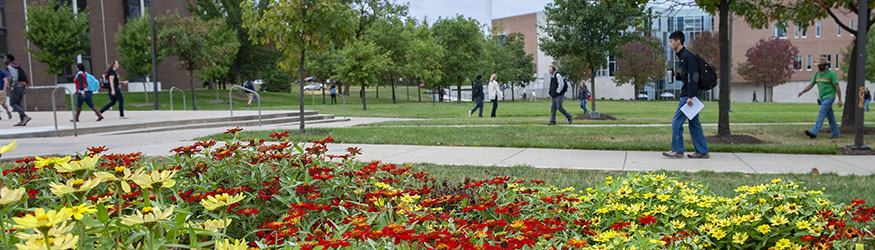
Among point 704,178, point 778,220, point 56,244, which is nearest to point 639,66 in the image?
point 704,178

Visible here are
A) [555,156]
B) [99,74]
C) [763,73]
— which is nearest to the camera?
[555,156]

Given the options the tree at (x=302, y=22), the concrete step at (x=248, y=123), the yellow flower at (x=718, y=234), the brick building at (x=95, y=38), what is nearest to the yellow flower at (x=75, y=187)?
the yellow flower at (x=718, y=234)

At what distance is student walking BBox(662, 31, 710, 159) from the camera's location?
789 cm

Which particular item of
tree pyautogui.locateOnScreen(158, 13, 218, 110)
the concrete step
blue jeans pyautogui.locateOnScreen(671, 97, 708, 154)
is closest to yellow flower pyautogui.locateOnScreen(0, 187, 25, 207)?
blue jeans pyautogui.locateOnScreen(671, 97, 708, 154)

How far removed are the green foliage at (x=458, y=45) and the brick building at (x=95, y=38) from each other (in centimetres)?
1918

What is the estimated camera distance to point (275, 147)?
3.91 metres

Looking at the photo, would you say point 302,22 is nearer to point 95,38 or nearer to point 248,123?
point 248,123

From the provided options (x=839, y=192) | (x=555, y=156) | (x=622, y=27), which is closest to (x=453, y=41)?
(x=622, y=27)

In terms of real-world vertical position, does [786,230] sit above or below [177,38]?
below

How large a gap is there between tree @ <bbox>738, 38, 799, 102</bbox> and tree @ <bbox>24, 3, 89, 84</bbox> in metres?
59.8

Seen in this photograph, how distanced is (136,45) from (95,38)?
8270 mm

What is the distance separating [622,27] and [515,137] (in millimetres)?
11619

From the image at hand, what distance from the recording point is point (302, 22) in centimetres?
1127

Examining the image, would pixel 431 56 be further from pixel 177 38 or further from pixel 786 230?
pixel 786 230
